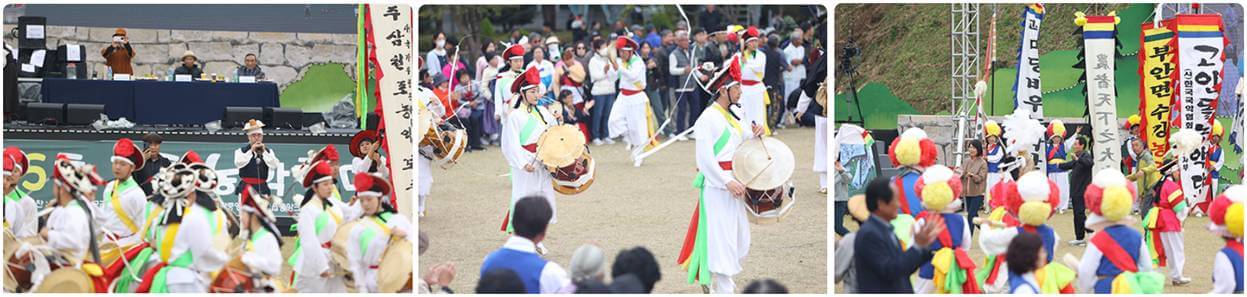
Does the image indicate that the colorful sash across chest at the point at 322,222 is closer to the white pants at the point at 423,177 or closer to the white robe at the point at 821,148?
the white pants at the point at 423,177

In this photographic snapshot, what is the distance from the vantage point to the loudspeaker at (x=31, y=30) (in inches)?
547

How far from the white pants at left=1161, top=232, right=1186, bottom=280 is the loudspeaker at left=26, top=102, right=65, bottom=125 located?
866 cm

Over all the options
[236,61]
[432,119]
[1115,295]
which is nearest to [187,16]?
[236,61]

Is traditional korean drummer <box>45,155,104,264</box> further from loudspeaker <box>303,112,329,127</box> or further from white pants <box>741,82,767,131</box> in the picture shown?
white pants <box>741,82,767,131</box>

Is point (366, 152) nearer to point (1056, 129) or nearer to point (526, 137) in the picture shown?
point (526, 137)

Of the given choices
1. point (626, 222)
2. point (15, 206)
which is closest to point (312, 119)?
point (626, 222)

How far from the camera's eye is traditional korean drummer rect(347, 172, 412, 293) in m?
7.27

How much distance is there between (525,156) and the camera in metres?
11.0

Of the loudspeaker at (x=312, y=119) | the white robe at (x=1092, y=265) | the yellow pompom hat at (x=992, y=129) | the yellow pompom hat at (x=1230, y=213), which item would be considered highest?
the loudspeaker at (x=312, y=119)

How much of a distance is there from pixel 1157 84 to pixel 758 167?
16.3 ft

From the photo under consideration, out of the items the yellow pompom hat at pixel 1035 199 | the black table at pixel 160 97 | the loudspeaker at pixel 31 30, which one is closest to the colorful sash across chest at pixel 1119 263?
the yellow pompom hat at pixel 1035 199

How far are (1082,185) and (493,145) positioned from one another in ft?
28.6

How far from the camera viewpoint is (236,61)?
16.3m

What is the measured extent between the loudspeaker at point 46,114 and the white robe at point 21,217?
322cm
